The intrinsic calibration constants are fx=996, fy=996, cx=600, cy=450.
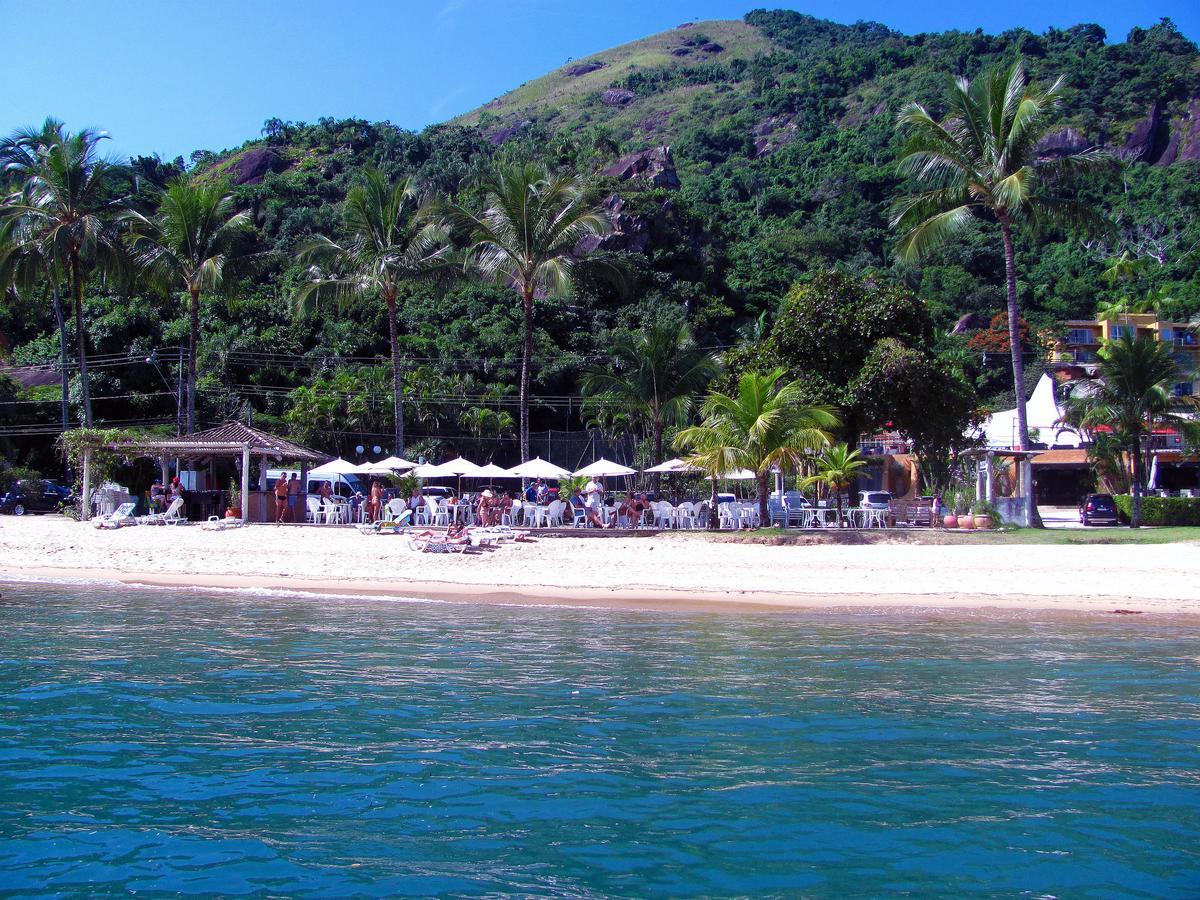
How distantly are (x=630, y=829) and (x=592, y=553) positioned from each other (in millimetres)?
12888

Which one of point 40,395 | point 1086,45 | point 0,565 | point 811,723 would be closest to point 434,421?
point 40,395

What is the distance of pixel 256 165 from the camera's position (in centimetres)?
8000

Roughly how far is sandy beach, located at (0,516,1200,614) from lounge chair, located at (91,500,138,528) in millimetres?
857

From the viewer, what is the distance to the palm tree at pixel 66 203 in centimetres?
2838

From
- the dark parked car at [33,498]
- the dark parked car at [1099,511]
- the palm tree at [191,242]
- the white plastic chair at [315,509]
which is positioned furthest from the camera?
the palm tree at [191,242]

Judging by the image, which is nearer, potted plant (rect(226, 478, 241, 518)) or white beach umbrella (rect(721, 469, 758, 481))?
white beach umbrella (rect(721, 469, 758, 481))

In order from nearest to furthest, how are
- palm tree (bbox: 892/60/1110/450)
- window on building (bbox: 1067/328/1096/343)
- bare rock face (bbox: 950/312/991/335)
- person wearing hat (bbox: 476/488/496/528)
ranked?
palm tree (bbox: 892/60/1110/450), person wearing hat (bbox: 476/488/496/528), window on building (bbox: 1067/328/1096/343), bare rock face (bbox: 950/312/991/335)

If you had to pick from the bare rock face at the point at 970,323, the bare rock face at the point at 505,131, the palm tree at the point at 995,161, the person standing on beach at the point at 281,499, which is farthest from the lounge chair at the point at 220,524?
the bare rock face at the point at 505,131

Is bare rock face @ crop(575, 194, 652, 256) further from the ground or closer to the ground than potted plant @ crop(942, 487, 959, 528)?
further from the ground

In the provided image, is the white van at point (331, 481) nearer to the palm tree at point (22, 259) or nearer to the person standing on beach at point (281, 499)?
the person standing on beach at point (281, 499)

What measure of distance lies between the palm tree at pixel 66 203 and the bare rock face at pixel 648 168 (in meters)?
40.9

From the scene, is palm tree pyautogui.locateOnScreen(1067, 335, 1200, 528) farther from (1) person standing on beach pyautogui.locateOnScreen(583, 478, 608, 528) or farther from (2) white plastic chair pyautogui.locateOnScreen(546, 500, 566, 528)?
(2) white plastic chair pyautogui.locateOnScreen(546, 500, 566, 528)

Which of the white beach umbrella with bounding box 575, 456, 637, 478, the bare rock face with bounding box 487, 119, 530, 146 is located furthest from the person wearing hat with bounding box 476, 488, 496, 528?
the bare rock face with bounding box 487, 119, 530, 146

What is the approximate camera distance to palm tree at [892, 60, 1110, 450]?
2303 centimetres
